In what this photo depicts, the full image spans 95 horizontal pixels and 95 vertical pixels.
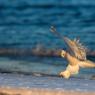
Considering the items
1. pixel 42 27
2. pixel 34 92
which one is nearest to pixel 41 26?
pixel 42 27

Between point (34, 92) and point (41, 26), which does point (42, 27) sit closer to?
point (41, 26)

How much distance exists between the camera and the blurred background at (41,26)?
9391 millimetres

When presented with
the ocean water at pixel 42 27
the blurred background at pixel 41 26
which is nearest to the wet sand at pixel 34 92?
the ocean water at pixel 42 27

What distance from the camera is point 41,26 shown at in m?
15.1

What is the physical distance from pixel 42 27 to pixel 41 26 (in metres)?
0.17

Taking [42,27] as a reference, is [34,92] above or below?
below

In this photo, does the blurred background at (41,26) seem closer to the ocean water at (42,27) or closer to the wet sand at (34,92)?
the ocean water at (42,27)

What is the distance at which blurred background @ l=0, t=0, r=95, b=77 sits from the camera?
370 inches

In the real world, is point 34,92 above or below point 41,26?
below

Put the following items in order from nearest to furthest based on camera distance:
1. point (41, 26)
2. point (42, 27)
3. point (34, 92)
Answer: point (34, 92), point (42, 27), point (41, 26)

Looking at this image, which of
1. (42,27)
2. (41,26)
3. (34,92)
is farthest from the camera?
(41,26)

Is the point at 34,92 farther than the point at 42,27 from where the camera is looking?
No

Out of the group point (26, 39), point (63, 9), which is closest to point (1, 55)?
point (26, 39)

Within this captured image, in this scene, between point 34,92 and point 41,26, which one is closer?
point 34,92
